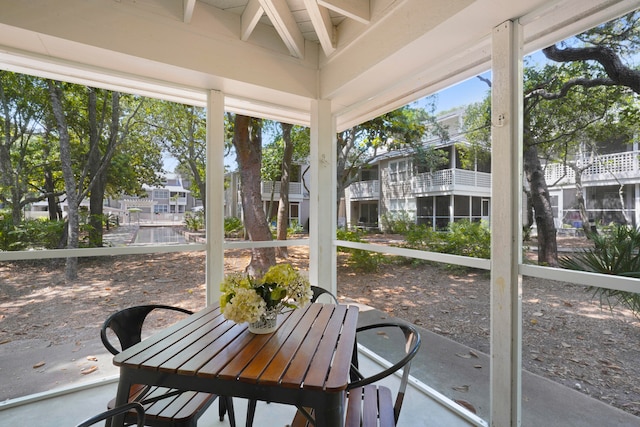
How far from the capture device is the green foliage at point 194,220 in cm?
270

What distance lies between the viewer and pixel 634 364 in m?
1.36

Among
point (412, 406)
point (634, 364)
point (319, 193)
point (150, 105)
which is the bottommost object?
point (412, 406)

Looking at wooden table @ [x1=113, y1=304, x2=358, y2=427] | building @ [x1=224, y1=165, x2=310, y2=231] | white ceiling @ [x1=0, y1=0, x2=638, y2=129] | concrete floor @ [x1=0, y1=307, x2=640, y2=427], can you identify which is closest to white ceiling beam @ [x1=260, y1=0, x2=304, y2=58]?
white ceiling @ [x1=0, y1=0, x2=638, y2=129]

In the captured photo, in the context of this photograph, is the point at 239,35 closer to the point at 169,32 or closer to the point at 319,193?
the point at 169,32

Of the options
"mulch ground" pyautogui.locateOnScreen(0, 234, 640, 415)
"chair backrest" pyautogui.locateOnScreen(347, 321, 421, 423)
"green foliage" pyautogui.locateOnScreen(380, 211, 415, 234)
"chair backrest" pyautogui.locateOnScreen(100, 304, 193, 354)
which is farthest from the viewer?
"green foliage" pyautogui.locateOnScreen(380, 211, 415, 234)

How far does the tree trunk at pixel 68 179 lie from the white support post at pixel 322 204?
6.49ft

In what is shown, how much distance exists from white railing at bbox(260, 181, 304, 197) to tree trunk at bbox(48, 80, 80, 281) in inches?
61.4

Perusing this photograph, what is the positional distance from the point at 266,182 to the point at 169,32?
4.97 ft

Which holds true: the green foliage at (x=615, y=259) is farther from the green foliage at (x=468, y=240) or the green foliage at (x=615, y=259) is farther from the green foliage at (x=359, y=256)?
the green foliage at (x=359, y=256)

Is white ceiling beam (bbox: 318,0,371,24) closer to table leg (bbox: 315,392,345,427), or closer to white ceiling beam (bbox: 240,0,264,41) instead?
white ceiling beam (bbox: 240,0,264,41)

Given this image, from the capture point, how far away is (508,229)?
1638 millimetres

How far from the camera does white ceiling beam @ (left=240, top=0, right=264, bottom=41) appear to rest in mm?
2124

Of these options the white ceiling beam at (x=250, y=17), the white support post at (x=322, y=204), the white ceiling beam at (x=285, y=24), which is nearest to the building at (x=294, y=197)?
the white support post at (x=322, y=204)

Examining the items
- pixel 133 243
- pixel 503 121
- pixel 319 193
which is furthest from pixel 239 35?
pixel 503 121
